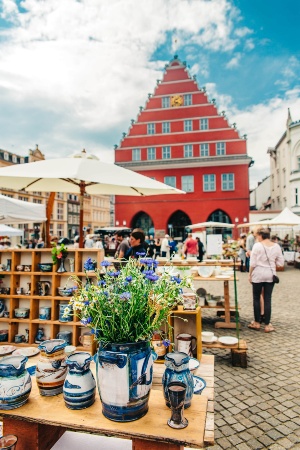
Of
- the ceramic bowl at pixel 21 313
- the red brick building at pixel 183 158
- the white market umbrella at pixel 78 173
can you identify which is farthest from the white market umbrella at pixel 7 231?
the red brick building at pixel 183 158

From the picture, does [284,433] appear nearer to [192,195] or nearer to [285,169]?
[192,195]

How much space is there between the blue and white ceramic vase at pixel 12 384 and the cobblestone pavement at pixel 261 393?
1838 millimetres

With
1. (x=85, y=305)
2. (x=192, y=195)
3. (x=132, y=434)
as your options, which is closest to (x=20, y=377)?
(x=85, y=305)

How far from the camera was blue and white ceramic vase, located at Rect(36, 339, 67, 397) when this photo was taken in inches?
61.2

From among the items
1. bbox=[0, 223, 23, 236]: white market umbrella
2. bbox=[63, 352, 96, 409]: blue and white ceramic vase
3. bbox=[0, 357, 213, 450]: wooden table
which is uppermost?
bbox=[0, 223, 23, 236]: white market umbrella

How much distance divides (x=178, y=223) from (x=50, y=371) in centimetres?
2506

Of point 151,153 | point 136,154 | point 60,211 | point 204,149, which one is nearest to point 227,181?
point 204,149

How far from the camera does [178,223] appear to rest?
26406mm

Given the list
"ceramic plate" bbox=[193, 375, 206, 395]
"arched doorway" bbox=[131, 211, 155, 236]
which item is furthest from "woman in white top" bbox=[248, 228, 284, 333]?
"arched doorway" bbox=[131, 211, 155, 236]

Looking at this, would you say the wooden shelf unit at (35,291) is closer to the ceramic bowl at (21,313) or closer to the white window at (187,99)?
the ceramic bowl at (21,313)

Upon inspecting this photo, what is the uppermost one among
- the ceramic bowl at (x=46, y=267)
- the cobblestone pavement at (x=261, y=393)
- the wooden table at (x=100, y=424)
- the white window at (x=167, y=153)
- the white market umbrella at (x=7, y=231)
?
the white window at (x=167, y=153)

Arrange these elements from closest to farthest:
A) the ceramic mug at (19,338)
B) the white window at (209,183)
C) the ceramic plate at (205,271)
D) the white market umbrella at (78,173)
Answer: the white market umbrella at (78,173) → the ceramic mug at (19,338) → the ceramic plate at (205,271) → the white window at (209,183)

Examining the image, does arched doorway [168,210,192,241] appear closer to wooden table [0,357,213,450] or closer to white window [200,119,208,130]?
white window [200,119,208,130]

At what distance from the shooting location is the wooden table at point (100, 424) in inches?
50.4
